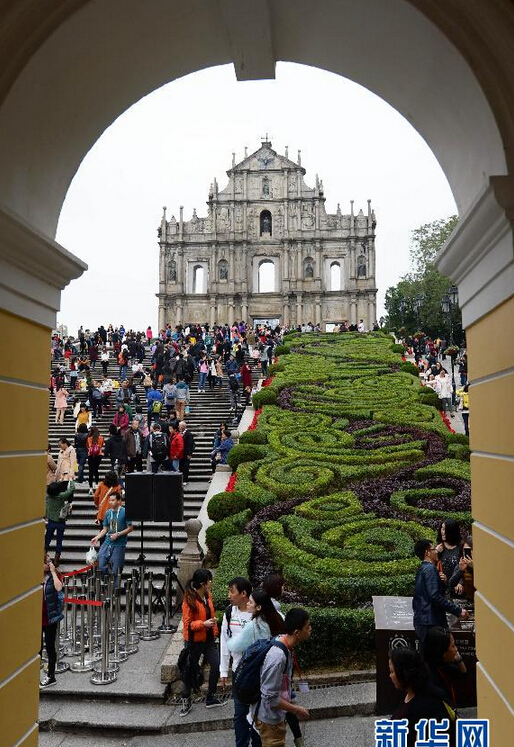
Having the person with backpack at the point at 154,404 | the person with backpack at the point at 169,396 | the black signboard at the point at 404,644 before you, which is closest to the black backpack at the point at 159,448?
the person with backpack at the point at 154,404

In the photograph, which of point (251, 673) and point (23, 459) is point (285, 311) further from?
point (23, 459)

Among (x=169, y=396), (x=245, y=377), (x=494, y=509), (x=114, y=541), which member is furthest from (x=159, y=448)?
(x=494, y=509)

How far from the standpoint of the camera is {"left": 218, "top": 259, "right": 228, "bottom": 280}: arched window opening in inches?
2190

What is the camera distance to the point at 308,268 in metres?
54.8

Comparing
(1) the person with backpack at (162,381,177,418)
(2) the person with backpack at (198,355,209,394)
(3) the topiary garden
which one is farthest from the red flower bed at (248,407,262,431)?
(2) the person with backpack at (198,355,209,394)

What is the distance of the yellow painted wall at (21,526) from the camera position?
12.5ft

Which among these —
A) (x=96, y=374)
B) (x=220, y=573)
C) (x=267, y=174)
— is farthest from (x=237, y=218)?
(x=220, y=573)

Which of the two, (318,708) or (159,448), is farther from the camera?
(159,448)

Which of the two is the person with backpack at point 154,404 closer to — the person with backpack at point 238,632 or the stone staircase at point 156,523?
the stone staircase at point 156,523

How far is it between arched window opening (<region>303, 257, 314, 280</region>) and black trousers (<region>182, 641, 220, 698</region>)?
1952 inches

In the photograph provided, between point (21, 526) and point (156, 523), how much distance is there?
834cm

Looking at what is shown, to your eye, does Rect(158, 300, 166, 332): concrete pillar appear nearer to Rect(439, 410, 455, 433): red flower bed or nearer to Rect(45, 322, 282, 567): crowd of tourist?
Rect(45, 322, 282, 567): crowd of tourist

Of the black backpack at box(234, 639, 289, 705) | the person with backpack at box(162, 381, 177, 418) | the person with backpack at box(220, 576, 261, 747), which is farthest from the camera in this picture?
the person with backpack at box(162, 381, 177, 418)

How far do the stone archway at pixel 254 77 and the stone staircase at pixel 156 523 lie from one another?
22.5ft
